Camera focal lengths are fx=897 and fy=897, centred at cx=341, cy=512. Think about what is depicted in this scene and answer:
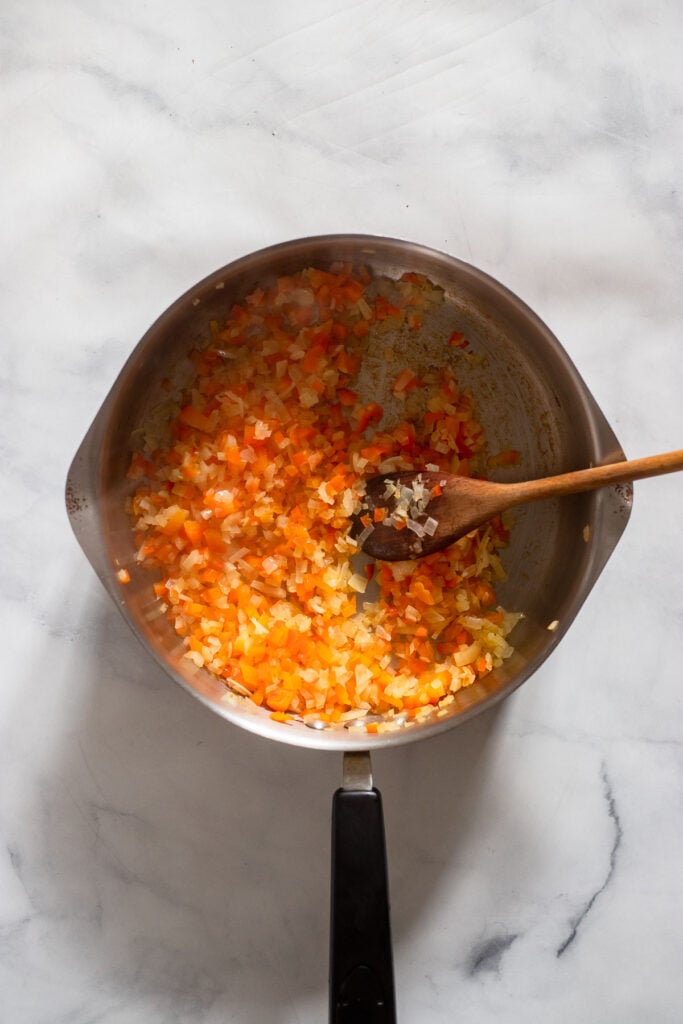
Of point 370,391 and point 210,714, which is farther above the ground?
point 370,391

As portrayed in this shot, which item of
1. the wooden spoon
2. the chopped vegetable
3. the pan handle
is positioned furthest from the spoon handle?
the pan handle

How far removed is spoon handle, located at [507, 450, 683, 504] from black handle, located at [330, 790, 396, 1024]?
0.42 metres

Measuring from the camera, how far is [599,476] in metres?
1.08

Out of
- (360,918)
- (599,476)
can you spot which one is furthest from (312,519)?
(360,918)

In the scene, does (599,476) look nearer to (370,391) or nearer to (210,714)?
(370,391)

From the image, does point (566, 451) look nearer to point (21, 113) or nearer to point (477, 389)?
point (477, 389)

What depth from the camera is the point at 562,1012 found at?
1334 mm

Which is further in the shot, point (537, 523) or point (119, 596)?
point (537, 523)

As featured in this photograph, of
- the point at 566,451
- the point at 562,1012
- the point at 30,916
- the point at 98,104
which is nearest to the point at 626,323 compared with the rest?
the point at 566,451

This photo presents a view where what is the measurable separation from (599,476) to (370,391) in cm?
39

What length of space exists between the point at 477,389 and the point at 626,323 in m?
Answer: 0.24

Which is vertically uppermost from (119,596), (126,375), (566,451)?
(126,375)

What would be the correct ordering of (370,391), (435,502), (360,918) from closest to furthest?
(360,918) → (435,502) → (370,391)

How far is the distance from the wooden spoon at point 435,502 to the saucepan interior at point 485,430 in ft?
0.25
